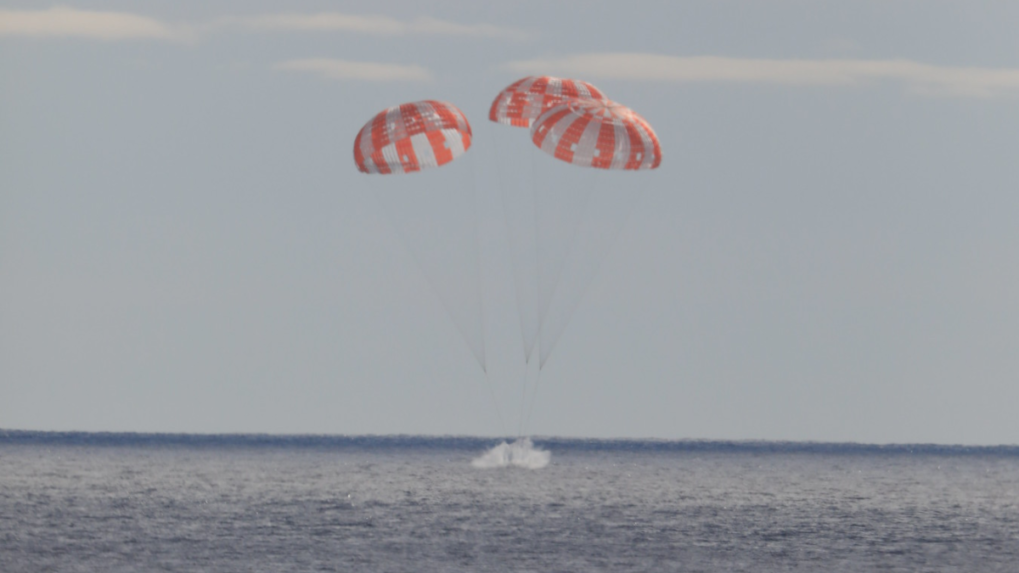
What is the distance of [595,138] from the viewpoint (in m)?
31.6

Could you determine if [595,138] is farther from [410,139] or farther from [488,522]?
[488,522]

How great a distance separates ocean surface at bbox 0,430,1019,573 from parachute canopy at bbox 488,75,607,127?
1142 cm

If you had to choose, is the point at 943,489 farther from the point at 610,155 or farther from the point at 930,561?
the point at 610,155

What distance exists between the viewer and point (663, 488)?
2621 inches

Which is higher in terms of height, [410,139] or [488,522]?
[410,139]

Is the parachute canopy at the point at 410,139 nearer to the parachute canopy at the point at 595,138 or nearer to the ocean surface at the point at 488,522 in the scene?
the parachute canopy at the point at 595,138

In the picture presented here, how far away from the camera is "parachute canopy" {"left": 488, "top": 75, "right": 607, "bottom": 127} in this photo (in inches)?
1340

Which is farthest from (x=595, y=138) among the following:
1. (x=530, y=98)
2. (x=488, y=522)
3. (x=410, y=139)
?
(x=488, y=522)

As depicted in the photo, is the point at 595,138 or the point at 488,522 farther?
the point at 488,522

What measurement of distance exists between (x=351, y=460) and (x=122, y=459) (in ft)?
56.7

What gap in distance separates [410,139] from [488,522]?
49.3 ft

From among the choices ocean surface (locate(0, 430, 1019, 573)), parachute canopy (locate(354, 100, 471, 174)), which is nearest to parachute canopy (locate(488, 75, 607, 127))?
Result: parachute canopy (locate(354, 100, 471, 174))

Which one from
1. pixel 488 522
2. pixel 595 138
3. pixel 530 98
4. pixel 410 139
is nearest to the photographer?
pixel 595 138

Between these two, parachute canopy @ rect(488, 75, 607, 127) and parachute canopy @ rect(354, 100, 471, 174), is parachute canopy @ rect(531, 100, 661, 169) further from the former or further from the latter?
parachute canopy @ rect(354, 100, 471, 174)
